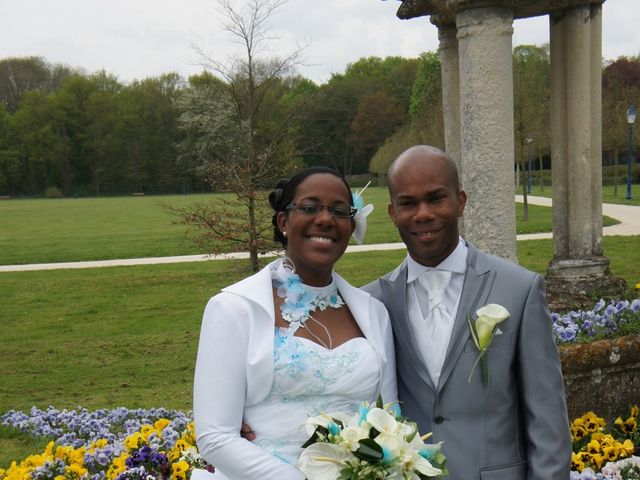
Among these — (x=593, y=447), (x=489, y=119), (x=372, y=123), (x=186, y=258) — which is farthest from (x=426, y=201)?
(x=372, y=123)

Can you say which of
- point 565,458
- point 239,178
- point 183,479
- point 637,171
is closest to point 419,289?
point 565,458

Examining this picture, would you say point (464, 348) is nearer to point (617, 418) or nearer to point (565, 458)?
point (565, 458)

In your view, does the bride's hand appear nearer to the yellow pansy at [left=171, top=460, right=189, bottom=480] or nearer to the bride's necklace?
the bride's necklace

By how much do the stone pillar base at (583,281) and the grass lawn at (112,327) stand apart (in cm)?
363

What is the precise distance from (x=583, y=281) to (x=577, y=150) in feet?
4.12

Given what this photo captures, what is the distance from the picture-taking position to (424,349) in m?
2.65

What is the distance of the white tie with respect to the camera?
262cm

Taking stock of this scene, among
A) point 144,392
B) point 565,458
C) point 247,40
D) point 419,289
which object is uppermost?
point 247,40

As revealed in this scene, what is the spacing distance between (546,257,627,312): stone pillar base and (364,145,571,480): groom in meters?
→ 4.53

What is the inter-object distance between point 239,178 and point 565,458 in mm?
9450

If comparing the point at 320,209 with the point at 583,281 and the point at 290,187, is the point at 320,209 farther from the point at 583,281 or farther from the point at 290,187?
the point at 583,281

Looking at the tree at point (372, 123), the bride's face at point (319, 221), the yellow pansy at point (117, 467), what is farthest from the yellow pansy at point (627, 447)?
the tree at point (372, 123)

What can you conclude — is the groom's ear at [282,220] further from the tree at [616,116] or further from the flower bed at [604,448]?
the tree at [616,116]

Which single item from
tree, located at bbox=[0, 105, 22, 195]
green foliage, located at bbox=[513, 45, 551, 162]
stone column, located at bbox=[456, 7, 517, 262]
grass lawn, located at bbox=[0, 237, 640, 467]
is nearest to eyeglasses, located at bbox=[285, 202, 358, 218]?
stone column, located at bbox=[456, 7, 517, 262]
